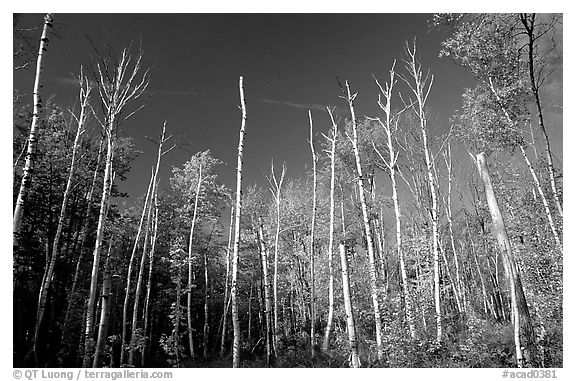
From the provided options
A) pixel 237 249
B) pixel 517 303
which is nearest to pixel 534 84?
pixel 517 303

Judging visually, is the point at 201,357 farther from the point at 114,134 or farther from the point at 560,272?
the point at 560,272

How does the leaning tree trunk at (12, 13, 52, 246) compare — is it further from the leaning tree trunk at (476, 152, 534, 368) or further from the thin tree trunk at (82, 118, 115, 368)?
the leaning tree trunk at (476, 152, 534, 368)

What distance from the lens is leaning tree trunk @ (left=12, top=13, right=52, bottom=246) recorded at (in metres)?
4.99

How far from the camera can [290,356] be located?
10.4 meters

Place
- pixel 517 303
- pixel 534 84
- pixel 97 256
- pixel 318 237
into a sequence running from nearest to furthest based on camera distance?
pixel 517 303 < pixel 97 256 < pixel 534 84 < pixel 318 237

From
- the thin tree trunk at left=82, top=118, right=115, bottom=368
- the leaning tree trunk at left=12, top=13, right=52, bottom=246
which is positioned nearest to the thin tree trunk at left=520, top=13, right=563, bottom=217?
the thin tree trunk at left=82, top=118, right=115, bottom=368

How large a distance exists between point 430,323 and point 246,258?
11.9m

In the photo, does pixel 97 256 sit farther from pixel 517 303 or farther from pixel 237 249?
pixel 517 303

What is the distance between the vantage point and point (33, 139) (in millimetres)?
5371

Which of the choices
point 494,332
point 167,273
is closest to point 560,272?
point 494,332

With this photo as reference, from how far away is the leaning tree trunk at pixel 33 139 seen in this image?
4988mm

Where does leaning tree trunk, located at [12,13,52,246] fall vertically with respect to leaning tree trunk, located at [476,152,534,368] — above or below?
above

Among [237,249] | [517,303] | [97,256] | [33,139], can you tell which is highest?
[33,139]

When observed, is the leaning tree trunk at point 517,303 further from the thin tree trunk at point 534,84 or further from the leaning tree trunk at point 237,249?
the leaning tree trunk at point 237,249
